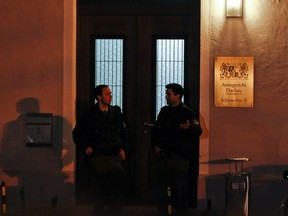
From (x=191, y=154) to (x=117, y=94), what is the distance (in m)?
1.57

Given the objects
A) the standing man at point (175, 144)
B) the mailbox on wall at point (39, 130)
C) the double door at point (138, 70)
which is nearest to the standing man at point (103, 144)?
the standing man at point (175, 144)

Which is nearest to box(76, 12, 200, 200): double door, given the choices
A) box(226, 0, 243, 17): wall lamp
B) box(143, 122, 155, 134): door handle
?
box(143, 122, 155, 134): door handle

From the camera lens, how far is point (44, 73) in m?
11.7

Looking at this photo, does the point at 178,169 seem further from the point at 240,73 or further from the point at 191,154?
the point at 240,73

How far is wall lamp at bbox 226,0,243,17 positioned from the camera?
1133 centimetres

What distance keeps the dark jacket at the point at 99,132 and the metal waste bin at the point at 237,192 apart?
152cm

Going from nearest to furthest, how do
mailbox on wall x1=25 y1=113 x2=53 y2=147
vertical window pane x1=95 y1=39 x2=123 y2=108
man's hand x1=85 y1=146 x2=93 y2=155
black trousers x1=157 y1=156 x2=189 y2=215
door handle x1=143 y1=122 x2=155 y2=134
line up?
man's hand x1=85 y1=146 x2=93 y2=155
black trousers x1=157 y1=156 x2=189 y2=215
mailbox on wall x1=25 y1=113 x2=53 y2=147
door handle x1=143 y1=122 x2=155 y2=134
vertical window pane x1=95 y1=39 x2=123 y2=108

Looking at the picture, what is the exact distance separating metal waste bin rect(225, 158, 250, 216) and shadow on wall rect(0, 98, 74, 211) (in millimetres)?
2396

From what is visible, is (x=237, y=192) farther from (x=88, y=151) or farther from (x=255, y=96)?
(x=88, y=151)

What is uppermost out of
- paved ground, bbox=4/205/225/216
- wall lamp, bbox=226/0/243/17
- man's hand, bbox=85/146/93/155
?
wall lamp, bbox=226/0/243/17

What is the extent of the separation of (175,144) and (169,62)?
1.86 metres

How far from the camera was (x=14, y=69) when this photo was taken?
11.7 meters

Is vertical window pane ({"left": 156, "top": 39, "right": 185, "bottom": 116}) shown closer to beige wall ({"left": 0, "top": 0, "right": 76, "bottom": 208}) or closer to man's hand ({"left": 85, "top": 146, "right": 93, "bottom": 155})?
beige wall ({"left": 0, "top": 0, "right": 76, "bottom": 208})

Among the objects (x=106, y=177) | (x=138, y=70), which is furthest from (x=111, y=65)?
(x=106, y=177)
